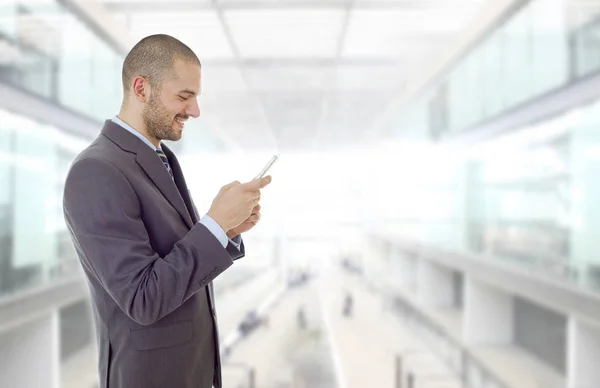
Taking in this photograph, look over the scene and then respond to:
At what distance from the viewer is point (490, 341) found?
19.9ft

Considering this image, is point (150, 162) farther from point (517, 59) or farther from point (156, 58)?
point (517, 59)

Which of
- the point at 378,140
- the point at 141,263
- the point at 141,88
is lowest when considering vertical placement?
the point at 141,263

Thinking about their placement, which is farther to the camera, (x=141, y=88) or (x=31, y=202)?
(x=31, y=202)

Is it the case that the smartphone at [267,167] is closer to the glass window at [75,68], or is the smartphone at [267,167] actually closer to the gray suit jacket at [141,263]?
the gray suit jacket at [141,263]

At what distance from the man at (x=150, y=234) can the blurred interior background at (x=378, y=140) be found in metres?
0.48

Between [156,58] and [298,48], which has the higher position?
[298,48]

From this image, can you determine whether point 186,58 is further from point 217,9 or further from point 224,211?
point 217,9

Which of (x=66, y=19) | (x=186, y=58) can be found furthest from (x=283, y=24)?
(x=186, y=58)

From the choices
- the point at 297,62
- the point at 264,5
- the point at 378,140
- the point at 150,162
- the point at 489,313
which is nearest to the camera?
the point at 150,162

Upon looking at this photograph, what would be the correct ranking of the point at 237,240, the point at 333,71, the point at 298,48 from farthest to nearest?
the point at 333,71 < the point at 298,48 < the point at 237,240

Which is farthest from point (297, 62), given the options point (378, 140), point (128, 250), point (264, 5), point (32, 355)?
point (378, 140)

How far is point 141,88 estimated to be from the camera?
0.78 meters

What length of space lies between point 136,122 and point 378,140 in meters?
9.04

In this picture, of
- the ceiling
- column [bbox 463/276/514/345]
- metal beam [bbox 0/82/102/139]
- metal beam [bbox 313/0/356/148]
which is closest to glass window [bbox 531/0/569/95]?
the ceiling
